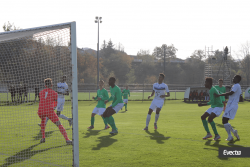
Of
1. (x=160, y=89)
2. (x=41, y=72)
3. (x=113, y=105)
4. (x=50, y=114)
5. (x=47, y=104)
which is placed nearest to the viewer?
(x=50, y=114)

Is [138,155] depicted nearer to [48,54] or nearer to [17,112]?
[48,54]

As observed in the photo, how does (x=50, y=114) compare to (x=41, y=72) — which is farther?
(x=41, y=72)

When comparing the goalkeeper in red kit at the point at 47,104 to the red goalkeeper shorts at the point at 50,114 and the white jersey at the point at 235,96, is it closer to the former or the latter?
the red goalkeeper shorts at the point at 50,114

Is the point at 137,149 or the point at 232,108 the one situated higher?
the point at 232,108

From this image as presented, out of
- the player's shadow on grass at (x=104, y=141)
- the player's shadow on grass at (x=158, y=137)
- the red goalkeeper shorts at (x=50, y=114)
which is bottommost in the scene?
the player's shadow on grass at (x=158, y=137)

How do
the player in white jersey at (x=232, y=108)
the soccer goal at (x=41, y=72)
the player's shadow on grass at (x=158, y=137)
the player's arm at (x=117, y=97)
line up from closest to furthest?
the soccer goal at (x=41, y=72) < the player in white jersey at (x=232, y=108) < the player's shadow on grass at (x=158, y=137) < the player's arm at (x=117, y=97)

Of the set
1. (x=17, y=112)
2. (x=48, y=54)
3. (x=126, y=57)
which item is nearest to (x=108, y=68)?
(x=126, y=57)

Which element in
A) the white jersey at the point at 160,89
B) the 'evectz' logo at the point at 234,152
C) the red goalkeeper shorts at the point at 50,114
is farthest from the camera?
the white jersey at the point at 160,89

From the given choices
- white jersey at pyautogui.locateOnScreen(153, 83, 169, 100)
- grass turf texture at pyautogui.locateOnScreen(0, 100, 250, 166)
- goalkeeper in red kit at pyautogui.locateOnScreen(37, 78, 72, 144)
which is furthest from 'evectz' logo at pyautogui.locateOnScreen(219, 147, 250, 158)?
goalkeeper in red kit at pyautogui.locateOnScreen(37, 78, 72, 144)

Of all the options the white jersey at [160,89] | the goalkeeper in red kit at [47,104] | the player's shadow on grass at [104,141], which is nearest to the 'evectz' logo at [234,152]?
the player's shadow on grass at [104,141]

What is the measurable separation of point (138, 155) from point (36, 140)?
3.38m

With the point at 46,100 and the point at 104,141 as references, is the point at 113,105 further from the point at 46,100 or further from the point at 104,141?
the point at 46,100

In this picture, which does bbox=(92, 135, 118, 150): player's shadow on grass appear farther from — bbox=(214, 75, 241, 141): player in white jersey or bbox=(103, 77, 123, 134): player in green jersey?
bbox=(214, 75, 241, 141): player in white jersey

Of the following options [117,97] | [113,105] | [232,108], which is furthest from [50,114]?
[232,108]
